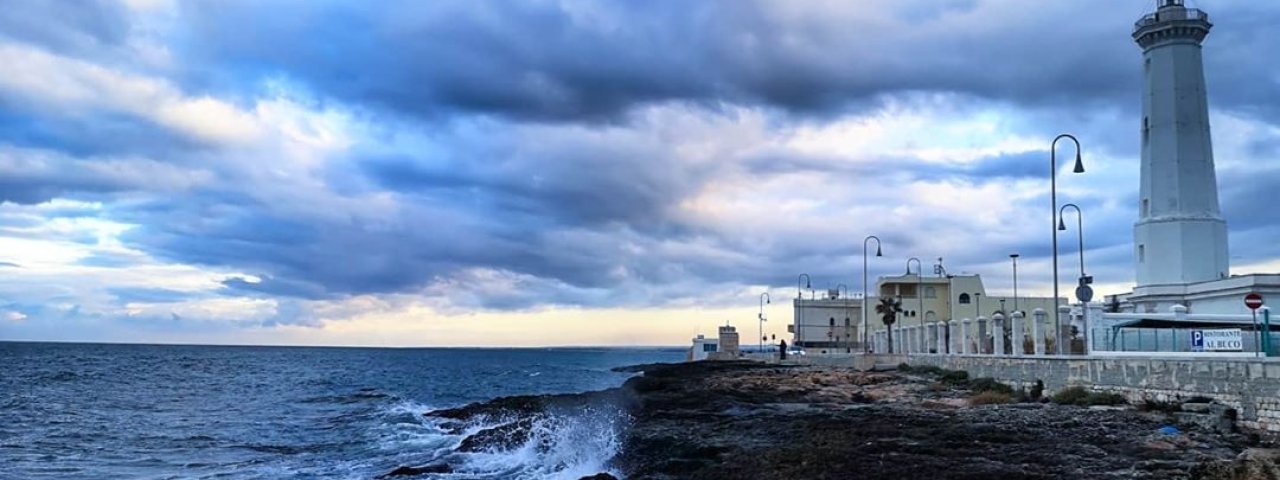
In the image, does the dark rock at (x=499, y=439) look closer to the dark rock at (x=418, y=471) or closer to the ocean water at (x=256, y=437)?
the ocean water at (x=256, y=437)

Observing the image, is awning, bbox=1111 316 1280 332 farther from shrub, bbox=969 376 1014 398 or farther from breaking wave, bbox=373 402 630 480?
breaking wave, bbox=373 402 630 480

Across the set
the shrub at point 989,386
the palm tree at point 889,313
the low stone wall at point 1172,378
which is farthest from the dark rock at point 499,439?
the palm tree at point 889,313

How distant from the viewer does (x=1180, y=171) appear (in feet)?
143

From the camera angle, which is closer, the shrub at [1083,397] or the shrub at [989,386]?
the shrub at [1083,397]

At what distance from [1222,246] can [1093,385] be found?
22.6 meters

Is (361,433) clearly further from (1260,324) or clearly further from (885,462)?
(1260,324)

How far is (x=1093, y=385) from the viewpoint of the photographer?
2656 centimetres

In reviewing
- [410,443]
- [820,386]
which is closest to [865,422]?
[410,443]

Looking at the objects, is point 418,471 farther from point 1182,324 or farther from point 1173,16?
point 1173,16

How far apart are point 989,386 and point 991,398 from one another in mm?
4706

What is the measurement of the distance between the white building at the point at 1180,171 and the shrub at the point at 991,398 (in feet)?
59.4

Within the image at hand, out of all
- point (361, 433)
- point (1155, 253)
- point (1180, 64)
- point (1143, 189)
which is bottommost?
point (361, 433)

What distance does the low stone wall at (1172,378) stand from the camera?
62.8 ft

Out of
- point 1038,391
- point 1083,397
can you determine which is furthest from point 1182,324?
point 1083,397
